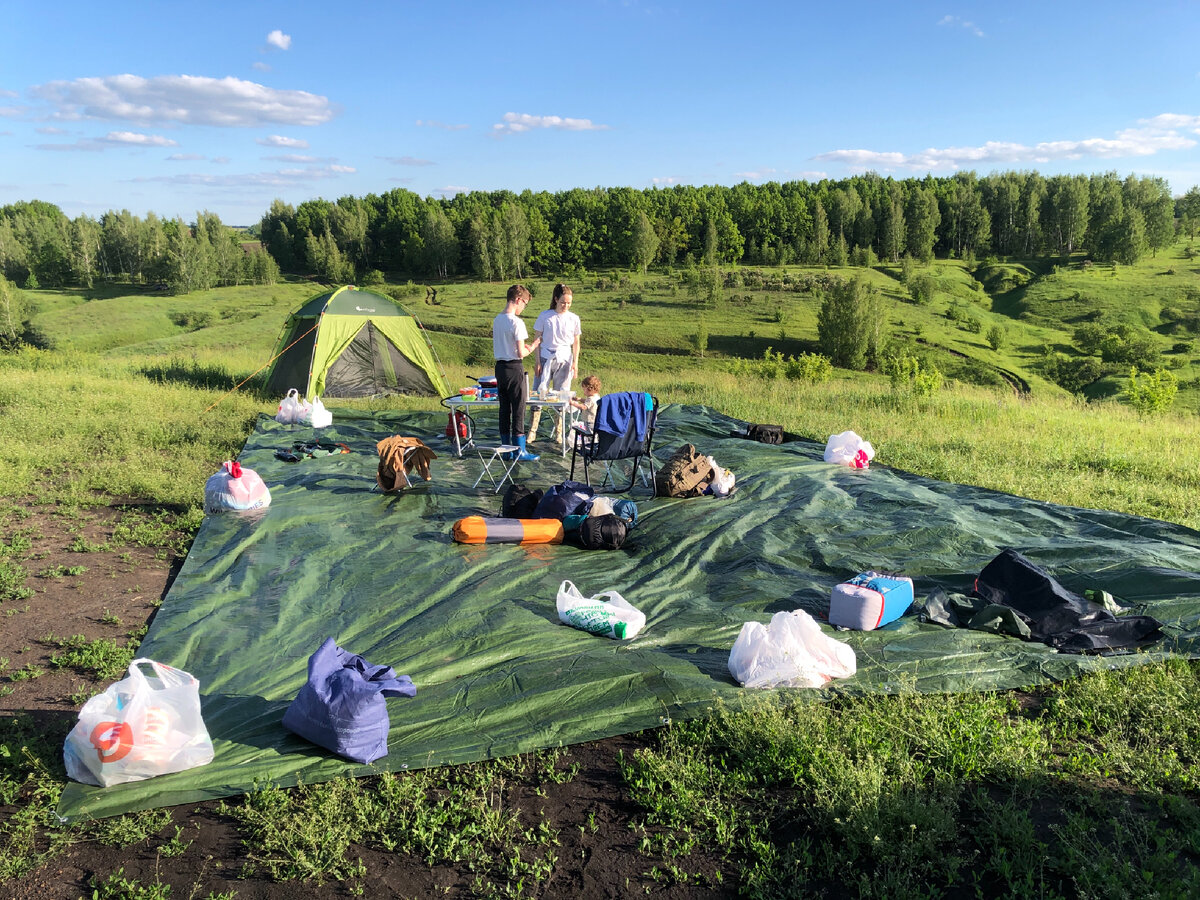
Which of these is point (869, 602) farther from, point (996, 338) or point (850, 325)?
point (996, 338)

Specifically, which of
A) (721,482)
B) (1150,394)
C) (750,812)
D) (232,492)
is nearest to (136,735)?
(750,812)

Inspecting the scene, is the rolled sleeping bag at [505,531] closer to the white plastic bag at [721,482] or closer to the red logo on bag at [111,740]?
the white plastic bag at [721,482]

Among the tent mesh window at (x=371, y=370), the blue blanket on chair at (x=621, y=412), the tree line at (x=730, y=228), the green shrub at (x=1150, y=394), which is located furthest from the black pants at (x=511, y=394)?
the tree line at (x=730, y=228)

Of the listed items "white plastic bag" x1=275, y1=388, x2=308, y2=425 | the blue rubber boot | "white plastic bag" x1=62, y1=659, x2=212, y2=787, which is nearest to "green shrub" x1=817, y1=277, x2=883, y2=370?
"white plastic bag" x1=275, y1=388, x2=308, y2=425

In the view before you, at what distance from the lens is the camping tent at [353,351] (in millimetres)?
13070

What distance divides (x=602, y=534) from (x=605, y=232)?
92.4 m

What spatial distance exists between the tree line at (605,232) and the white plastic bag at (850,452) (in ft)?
249

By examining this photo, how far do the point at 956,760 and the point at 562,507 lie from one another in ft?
12.7

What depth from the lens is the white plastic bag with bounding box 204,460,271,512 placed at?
6844 mm

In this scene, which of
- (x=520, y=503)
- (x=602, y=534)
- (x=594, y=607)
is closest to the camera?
(x=594, y=607)

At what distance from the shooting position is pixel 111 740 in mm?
3018

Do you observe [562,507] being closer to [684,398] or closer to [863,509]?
[863,509]

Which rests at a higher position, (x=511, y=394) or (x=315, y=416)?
(x=511, y=394)

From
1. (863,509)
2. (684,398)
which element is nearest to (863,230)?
(684,398)
